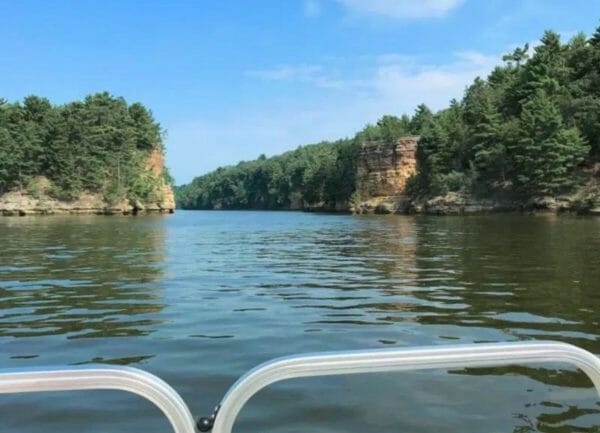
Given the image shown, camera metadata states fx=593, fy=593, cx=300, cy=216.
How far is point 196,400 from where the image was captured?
18.3 ft

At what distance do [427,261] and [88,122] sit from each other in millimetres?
86030

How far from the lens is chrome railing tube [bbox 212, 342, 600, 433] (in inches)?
94.3

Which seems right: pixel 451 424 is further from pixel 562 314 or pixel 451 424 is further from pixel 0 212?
pixel 0 212

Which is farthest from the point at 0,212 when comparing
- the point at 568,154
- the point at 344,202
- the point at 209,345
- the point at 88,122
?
the point at 209,345

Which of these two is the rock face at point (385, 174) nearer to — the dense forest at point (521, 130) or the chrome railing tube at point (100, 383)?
the dense forest at point (521, 130)

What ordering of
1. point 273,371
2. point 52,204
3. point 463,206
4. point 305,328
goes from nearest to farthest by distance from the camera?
point 273,371 < point 305,328 < point 463,206 < point 52,204

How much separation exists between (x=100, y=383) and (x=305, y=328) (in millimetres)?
6693

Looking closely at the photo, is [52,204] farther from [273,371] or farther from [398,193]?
[273,371]

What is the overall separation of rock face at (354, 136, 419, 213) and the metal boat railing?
85.8 m

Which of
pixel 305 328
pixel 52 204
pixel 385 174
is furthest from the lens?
pixel 385 174

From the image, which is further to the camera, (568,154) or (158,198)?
(158,198)

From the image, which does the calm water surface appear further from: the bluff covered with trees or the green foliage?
the green foliage

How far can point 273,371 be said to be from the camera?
95.5 inches

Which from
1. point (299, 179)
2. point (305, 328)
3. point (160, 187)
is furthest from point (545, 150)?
point (299, 179)
